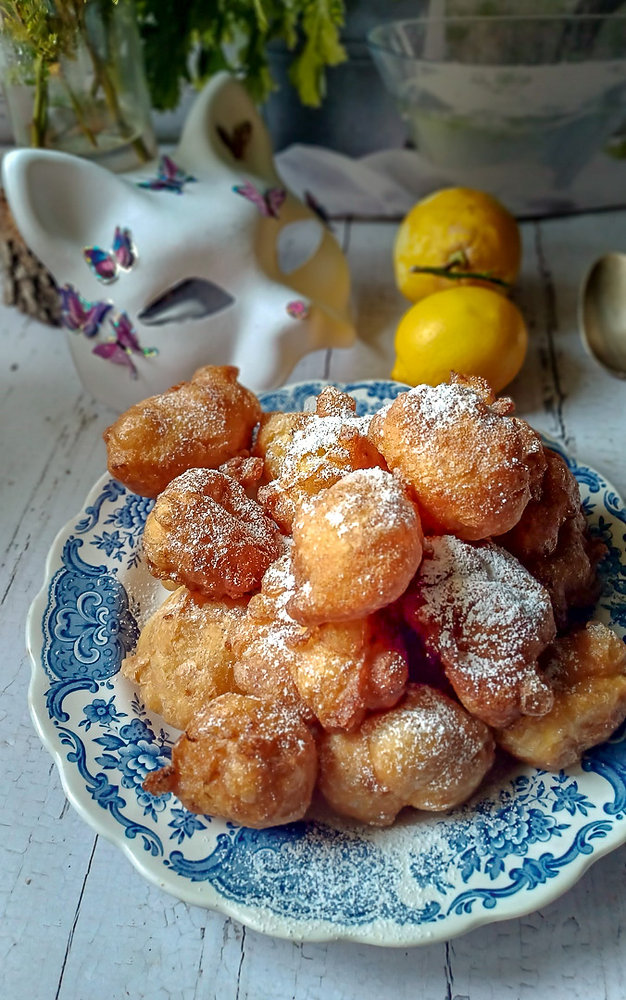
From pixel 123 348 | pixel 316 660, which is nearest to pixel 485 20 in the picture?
pixel 123 348

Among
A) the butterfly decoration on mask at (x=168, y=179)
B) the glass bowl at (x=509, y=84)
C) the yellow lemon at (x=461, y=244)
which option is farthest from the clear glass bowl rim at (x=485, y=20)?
the butterfly decoration on mask at (x=168, y=179)

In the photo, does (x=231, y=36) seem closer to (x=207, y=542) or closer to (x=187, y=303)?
(x=187, y=303)

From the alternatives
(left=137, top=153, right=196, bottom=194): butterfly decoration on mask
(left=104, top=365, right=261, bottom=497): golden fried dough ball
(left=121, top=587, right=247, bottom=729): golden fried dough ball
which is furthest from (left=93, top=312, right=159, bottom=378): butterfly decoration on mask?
(left=121, top=587, right=247, bottom=729): golden fried dough ball

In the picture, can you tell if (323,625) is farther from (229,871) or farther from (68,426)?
(68,426)

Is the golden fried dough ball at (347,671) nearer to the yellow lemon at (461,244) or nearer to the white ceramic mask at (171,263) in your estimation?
the white ceramic mask at (171,263)

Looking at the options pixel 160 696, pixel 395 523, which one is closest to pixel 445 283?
pixel 395 523
